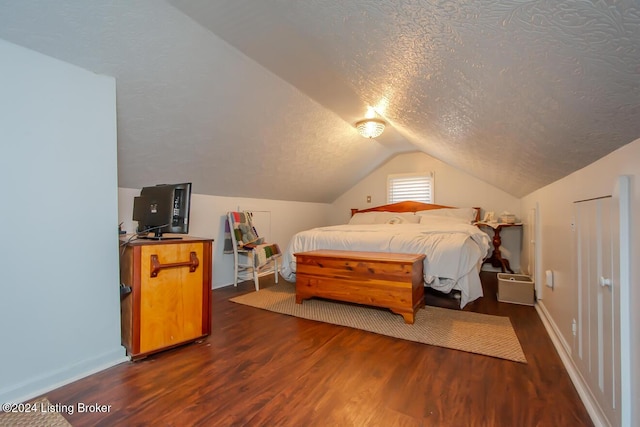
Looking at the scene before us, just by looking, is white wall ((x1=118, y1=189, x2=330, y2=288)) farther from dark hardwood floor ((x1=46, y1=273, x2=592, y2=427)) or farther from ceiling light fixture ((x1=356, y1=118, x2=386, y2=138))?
ceiling light fixture ((x1=356, y1=118, x2=386, y2=138))

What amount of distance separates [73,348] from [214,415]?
1016 mm

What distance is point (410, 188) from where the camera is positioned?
5.45 meters

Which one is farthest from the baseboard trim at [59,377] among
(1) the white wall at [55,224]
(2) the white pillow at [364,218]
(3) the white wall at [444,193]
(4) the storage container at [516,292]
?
(3) the white wall at [444,193]

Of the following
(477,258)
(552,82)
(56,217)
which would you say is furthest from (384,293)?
(56,217)

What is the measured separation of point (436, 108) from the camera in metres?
1.82

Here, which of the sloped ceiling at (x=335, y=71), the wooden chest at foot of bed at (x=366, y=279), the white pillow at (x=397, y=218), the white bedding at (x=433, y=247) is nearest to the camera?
the sloped ceiling at (x=335, y=71)

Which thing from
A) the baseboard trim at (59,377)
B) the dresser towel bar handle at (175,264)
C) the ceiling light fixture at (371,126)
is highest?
the ceiling light fixture at (371,126)

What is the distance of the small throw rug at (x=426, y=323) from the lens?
6.70ft

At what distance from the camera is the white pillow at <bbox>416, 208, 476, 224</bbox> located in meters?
4.62

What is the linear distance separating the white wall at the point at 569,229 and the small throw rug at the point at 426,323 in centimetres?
38

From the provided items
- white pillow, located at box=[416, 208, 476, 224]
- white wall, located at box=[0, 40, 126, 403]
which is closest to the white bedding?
white pillow, located at box=[416, 208, 476, 224]

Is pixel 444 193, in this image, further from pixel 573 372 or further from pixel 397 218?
pixel 573 372

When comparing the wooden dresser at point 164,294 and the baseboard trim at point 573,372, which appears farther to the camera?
the wooden dresser at point 164,294

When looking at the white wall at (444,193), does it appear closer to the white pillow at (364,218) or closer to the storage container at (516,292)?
the white pillow at (364,218)
